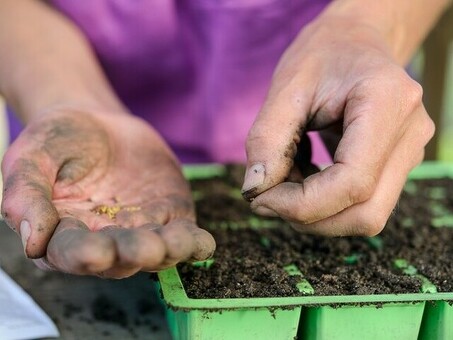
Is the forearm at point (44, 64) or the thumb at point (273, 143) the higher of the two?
the thumb at point (273, 143)

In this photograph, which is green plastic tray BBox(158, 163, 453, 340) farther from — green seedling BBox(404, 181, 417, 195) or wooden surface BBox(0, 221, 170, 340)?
green seedling BBox(404, 181, 417, 195)

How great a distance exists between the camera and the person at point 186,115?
837 mm

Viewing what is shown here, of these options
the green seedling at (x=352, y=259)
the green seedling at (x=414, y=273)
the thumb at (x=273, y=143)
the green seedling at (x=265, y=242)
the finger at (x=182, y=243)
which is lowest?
the green seedling at (x=265, y=242)

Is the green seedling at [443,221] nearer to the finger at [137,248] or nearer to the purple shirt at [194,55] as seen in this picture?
the purple shirt at [194,55]

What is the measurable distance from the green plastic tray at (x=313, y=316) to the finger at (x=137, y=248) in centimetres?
9

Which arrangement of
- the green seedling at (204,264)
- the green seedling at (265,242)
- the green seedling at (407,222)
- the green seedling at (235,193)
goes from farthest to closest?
the green seedling at (235,193) → the green seedling at (407,222) → the green seedling at (265,242) → the green seedling at (204,264)

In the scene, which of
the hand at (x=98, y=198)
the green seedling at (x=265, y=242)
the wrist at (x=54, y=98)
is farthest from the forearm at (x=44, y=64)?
the green seedling at (x=265, y=242)

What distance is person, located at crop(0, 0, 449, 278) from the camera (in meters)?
0.84

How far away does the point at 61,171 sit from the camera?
0.98 m

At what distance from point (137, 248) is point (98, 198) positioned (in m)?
0.35

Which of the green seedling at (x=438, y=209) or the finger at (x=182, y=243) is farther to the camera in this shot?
the green seedling at (x=438, y=209)

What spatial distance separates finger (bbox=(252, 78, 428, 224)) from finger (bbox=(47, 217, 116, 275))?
24cm

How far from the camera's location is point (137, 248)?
70cm

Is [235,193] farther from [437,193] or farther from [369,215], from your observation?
[369,215]
